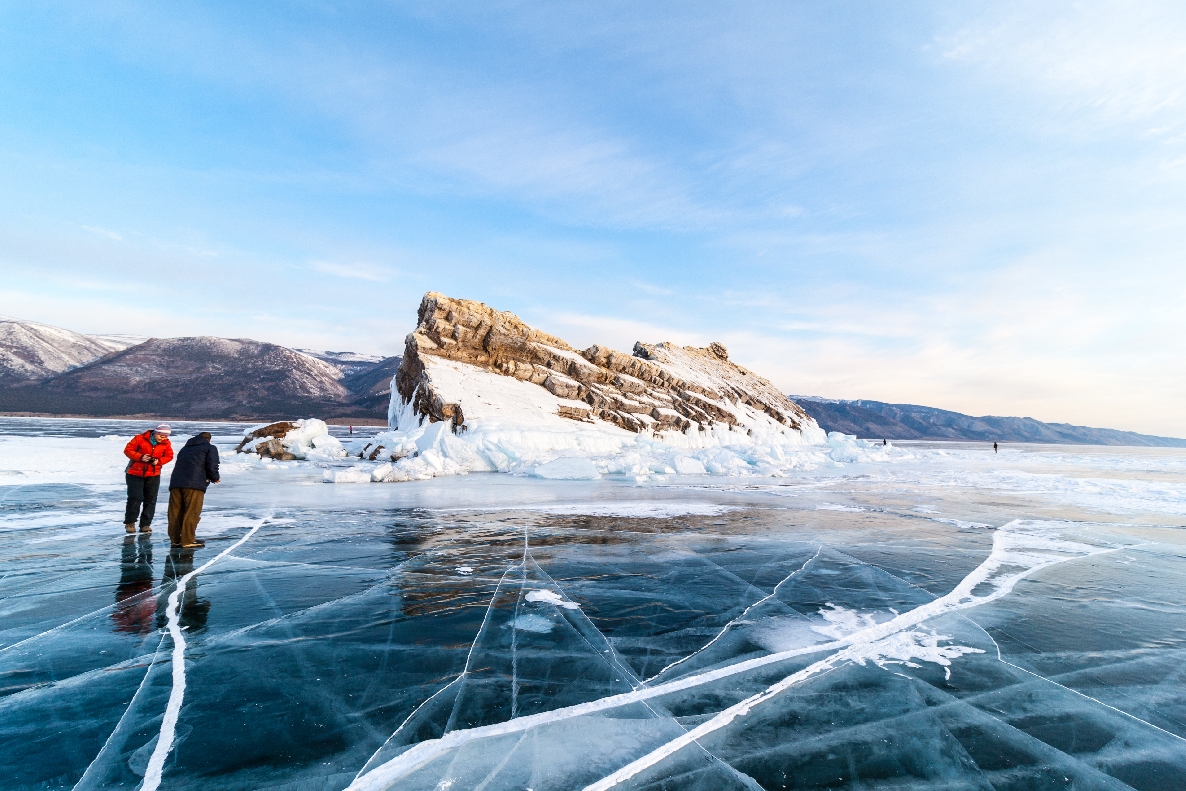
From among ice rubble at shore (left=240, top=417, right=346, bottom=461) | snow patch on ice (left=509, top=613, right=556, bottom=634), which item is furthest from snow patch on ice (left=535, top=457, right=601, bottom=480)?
snow patch on ice (left=509, top=613, right=556, bottom=634)

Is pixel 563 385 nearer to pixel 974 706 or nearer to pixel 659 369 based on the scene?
pixel 659 369

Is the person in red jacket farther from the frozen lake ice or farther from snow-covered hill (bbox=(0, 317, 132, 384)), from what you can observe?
snow-covered hill (bbox=(0, 317, 132, 384))

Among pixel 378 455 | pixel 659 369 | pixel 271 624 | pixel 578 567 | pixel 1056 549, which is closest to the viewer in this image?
pixel 271 624

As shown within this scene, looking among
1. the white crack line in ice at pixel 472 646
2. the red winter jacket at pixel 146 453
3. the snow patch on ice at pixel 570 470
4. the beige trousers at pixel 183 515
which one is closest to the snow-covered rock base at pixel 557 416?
the snow patch on ice at pixel 570 470

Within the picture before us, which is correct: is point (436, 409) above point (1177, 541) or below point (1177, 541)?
above

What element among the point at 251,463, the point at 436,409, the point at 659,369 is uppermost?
the point at 659,369

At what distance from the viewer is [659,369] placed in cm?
4991

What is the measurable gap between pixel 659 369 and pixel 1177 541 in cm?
4021

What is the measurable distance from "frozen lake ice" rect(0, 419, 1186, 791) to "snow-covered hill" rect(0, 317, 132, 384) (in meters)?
223

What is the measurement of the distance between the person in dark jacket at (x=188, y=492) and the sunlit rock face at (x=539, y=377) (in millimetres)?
19592

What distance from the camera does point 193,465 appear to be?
340 inches

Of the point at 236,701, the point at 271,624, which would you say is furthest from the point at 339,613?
the point at 236,701

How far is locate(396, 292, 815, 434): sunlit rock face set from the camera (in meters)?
34.0

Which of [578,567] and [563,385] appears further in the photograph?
[563,385]
